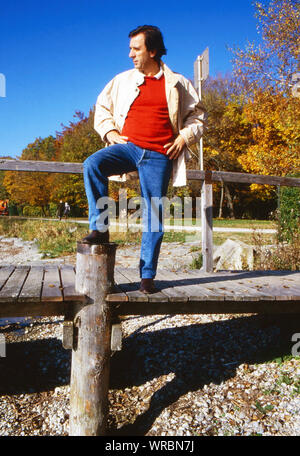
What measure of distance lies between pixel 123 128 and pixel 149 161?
0.33 meters

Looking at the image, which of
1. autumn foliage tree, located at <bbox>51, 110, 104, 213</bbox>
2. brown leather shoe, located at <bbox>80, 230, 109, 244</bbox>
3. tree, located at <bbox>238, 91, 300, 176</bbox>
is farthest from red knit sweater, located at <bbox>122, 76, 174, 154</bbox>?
autumn foliage tree, located at <bbox>51, 110, 104, 213</bbox>

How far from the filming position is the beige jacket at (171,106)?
8.93ft

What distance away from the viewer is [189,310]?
9.74 feet

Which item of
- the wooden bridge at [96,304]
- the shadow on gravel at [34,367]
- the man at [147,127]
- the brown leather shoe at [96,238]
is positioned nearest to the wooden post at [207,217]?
the wooden bridge at [96,304]

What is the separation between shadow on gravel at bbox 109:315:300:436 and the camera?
3764 millimetres

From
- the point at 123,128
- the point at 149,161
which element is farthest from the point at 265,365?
the point at 123,128

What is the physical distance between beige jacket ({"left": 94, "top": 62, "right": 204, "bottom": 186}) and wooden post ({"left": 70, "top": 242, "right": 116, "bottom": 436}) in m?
0.89

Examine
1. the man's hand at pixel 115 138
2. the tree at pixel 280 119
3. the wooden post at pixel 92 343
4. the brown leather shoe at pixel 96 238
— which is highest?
the tree at pixel 280 119

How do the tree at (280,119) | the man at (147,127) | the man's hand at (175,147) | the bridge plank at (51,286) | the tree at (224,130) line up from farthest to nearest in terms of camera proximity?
1. the tree at (224,130)
2. the tree at (280,119)
3. the man's hand at (175,147)
4. the man at (147,127)
5. the bridge plank at (51,286)

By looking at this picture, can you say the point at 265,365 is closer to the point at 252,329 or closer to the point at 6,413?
the point at 252,329

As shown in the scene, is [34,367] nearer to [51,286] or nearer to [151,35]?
[51,286]

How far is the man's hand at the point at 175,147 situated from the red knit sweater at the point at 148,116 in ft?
0.15

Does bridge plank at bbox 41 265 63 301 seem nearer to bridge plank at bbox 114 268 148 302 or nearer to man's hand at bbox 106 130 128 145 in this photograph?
bridge plank at bbox 114 268 148 302

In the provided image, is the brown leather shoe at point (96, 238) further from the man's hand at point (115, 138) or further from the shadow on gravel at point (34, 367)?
the shadow on gravel at point (34, 367)
